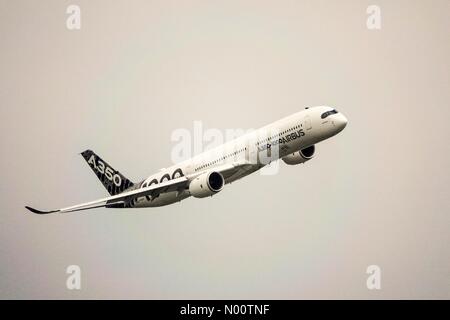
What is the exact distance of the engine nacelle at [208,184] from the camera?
74.1 meters

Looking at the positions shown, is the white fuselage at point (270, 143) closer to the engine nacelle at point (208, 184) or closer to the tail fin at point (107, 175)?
the engine nacelle at point (208, 184)

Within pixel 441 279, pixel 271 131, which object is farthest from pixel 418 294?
pixel 271 131

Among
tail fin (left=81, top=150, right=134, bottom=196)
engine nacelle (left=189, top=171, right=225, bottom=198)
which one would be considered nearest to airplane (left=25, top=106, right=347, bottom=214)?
engine nacelle (left=189, top=171, right=225, bottom=198)

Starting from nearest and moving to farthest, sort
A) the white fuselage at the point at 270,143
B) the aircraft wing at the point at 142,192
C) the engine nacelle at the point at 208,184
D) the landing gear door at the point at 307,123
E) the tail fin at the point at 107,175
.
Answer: the white fuselage at the point at 270,143 → the landing gear door at the point at 307,123 → the engine nacelle at the point at 208,184 → the aircraft wing at the point at 142,192 → the tail fin at the point at 107,175

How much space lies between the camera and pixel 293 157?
79875mm

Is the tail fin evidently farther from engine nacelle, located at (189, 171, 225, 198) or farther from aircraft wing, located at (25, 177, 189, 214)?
engine nacelle, located at (189, 171, 225, 198)

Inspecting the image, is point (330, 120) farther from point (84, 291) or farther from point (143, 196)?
point (84, 291)

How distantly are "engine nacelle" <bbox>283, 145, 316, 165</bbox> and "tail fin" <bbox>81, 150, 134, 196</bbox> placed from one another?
18.5m

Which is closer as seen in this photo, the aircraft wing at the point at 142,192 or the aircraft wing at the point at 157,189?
the aircraft wing at the point at 157,189

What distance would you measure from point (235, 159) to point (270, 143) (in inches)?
169

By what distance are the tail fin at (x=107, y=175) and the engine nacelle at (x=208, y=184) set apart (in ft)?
51.2

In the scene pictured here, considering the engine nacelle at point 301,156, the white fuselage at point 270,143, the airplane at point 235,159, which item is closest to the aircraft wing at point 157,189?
the airplane at point 235,159

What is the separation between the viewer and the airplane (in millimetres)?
71812

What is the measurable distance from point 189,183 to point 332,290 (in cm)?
3357
